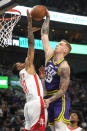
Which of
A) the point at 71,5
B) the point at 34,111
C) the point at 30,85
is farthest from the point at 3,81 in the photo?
the point at 34,111

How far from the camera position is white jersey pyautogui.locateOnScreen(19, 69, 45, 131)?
441cm

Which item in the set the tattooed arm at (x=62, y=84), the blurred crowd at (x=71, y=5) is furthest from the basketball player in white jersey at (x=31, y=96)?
the blurred crowd at (x=71, y=5)

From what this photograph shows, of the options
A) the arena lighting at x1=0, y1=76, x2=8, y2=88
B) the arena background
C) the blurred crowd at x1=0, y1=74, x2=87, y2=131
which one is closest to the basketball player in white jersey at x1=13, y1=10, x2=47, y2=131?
the blurred crowd at x1=0, y1=74, x2=87, y2=131

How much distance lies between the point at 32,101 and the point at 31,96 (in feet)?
0.27

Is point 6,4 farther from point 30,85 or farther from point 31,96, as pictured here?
point 31,96

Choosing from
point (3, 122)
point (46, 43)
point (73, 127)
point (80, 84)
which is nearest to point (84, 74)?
point (80, 84)

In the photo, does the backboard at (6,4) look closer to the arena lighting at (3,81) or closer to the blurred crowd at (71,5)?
the arena lighting at (3,81)

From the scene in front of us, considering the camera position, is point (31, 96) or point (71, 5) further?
point (71, 5)

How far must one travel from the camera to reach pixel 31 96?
4512 millimetres

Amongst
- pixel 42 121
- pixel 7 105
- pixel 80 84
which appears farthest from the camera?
pixel 80 84

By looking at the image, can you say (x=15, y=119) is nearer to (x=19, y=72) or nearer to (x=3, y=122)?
(x=3, y=122)

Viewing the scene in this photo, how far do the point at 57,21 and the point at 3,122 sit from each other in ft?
15.2

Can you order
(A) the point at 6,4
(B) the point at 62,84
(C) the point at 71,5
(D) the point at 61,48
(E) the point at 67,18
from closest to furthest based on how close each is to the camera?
(B) the point at 62,84
(D) the point at 61,48
(A) the point at 6,4
(E) the point at 67,18
(C) the point at 71,5

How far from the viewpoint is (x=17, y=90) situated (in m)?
13.2
